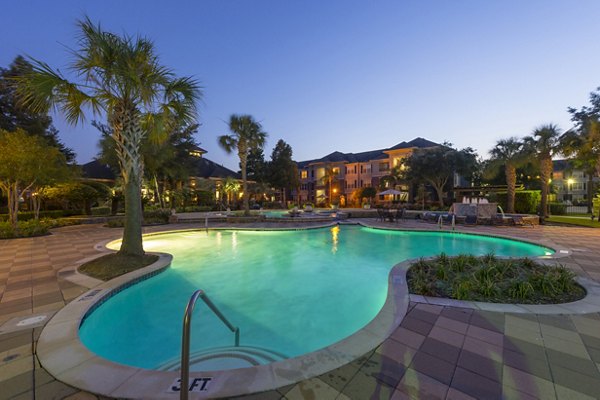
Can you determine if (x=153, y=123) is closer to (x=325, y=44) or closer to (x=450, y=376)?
(x=450, y=376)

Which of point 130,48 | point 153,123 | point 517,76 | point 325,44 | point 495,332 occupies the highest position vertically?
point 325,44

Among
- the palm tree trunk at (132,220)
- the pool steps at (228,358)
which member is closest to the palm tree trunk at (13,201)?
the palm tree trunk at (132,220)

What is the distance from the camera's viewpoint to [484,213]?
16.9 metres

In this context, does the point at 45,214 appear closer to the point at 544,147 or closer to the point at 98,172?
the point at 98,172

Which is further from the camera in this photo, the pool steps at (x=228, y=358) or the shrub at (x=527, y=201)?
the shrub at (x=527, y=201)

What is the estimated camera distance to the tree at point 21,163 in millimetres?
11023

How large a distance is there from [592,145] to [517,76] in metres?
8.39

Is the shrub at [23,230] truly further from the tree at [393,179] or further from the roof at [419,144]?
the roof at [419,144]

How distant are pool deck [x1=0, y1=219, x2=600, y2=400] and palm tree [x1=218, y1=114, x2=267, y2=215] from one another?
1613 cm

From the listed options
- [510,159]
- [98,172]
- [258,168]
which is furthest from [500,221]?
[98,172]

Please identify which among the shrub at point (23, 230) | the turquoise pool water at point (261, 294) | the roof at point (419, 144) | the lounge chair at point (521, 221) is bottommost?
the turquoise pool water at point (261, 294)

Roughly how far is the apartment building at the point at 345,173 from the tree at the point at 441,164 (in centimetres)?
855

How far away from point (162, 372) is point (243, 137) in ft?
60.3

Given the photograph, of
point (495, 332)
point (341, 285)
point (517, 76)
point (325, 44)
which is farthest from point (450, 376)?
point (517, 76)
